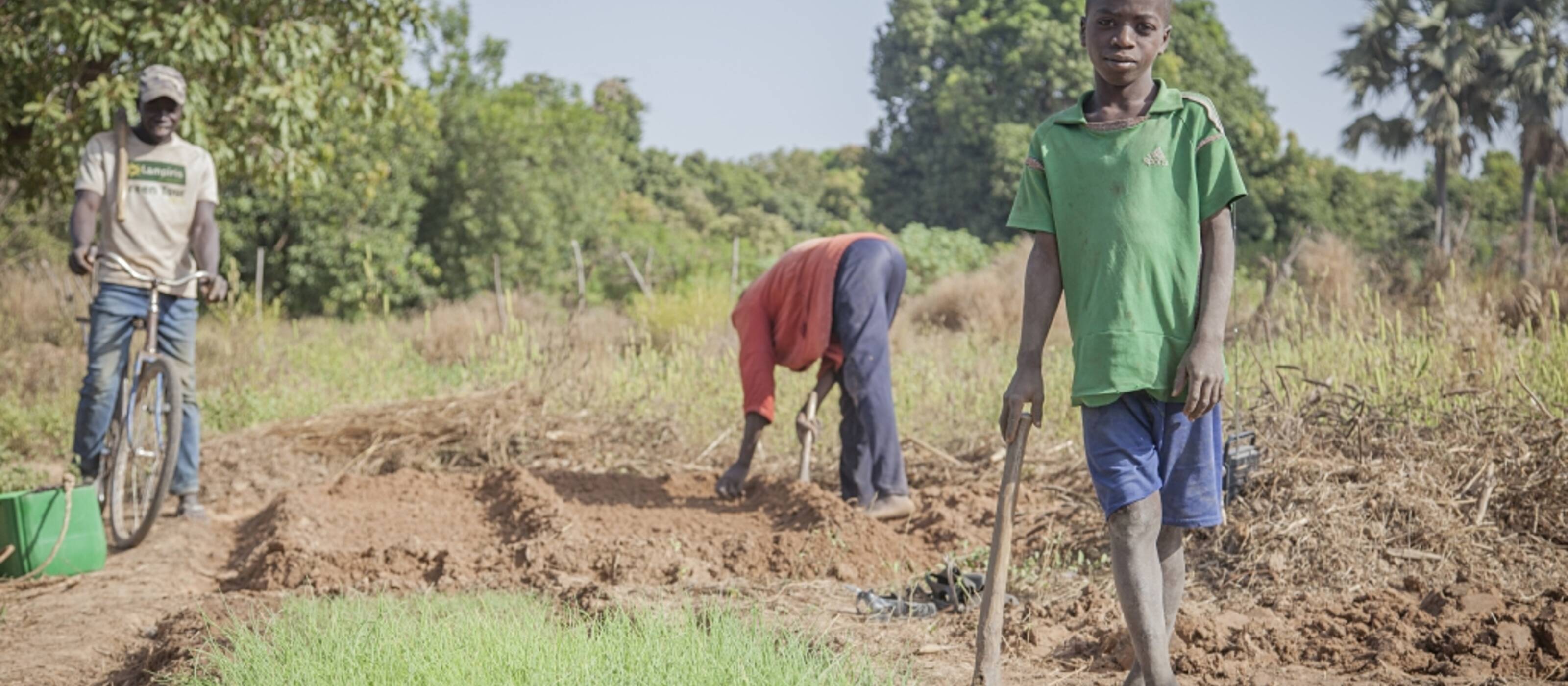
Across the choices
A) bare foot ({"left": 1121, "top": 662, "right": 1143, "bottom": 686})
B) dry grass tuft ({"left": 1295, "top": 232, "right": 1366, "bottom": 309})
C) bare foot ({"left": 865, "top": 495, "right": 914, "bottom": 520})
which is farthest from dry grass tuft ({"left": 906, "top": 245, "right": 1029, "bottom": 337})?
bare foot ({"left": 1121, "top": 662, "right": 1143, "bottom": 686})

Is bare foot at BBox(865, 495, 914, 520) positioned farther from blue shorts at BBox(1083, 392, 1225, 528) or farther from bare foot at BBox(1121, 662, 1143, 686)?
blue shorts at BBox(1083, 392, 1225, 528)

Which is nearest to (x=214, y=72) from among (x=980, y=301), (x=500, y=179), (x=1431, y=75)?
(x=980, y=301)

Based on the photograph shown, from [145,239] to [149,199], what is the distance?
0.18m

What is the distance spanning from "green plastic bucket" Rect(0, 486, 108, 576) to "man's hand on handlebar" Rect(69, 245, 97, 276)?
982 millimetres

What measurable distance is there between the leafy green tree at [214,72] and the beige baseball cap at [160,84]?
170 centimetres

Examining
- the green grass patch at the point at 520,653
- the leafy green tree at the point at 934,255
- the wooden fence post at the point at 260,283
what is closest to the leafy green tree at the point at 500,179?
the wooden fence post at the point at 260,283

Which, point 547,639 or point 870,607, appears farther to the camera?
point 870,607

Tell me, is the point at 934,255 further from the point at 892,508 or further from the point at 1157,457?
the point at 1157,457

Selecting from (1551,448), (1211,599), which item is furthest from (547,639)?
(1551,448)

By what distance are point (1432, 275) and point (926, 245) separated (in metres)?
11.5

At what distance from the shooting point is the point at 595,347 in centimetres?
1003

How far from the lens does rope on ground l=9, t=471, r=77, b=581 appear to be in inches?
201

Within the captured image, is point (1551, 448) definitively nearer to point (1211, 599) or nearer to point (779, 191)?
point (1211, 599)

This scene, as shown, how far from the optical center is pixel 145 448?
6.13 metres
